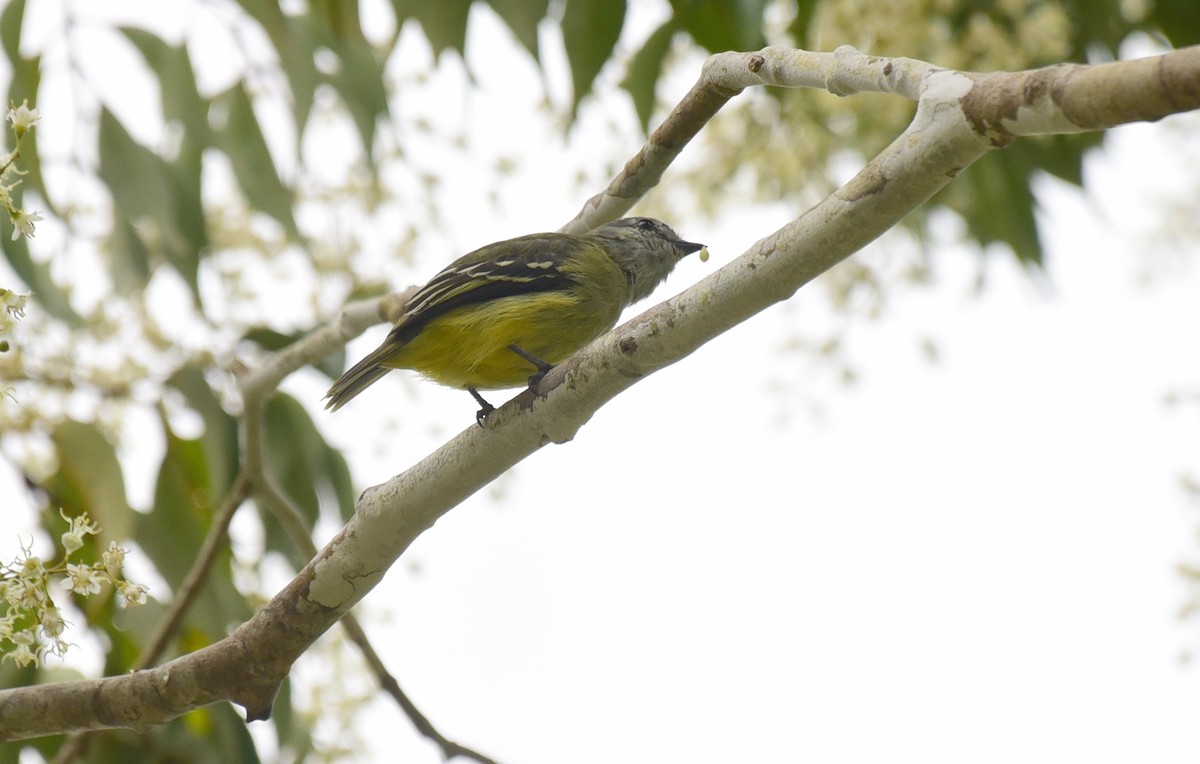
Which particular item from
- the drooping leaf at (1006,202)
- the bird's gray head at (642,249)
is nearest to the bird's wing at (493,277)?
the bird's gray head at (642,249)

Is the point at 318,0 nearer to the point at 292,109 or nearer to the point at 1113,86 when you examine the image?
the point at 292,109

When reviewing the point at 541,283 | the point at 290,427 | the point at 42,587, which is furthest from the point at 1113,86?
the point at 290,427

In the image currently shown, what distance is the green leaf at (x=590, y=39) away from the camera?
4156 mm

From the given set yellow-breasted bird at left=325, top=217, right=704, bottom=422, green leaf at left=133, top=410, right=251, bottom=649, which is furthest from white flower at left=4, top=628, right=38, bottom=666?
green leaf at left=133, top=410, right=251, bottom=649

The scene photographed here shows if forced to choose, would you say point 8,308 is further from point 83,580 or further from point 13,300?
point 83,580

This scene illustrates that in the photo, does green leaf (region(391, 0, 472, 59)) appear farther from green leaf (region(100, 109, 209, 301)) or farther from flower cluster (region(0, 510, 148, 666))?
flower cluster (region(0, 510, 148, 666))

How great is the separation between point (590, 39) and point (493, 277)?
94cm

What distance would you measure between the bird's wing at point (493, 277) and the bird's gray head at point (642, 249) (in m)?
0.36

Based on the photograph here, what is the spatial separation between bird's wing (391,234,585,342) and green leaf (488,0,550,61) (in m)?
0.62

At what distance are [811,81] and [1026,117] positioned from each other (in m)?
0.55

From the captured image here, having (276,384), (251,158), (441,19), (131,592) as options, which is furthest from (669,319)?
(251,158)

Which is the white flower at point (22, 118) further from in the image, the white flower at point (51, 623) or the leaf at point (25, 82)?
the leaf at point (25, 82)

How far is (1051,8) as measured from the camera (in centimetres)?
535

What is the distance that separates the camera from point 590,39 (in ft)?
13.7
